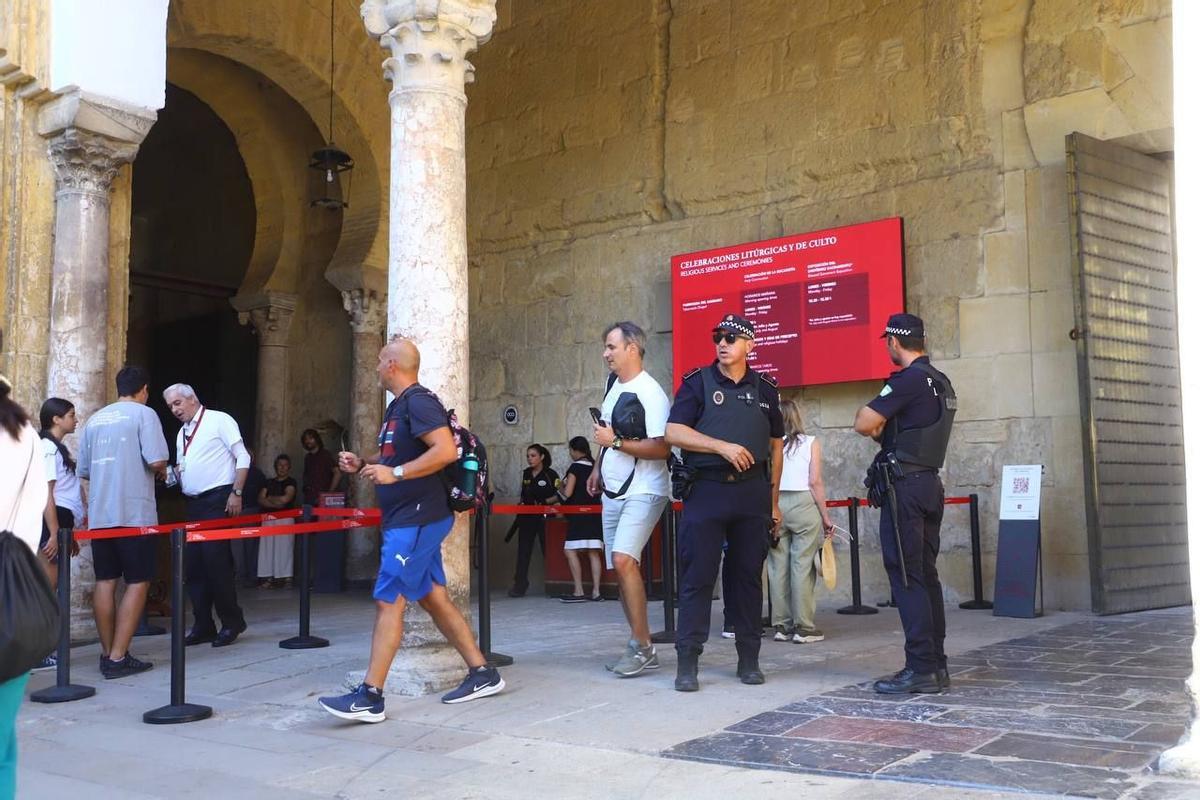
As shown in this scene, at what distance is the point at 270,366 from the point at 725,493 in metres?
9.39

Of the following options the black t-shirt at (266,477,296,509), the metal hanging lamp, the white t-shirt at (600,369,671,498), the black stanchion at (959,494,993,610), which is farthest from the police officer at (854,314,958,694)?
the black t-shirt at (266,477,296,509)

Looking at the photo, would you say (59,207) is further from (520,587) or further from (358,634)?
(520,587)

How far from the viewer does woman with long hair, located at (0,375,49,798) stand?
9.32 ft

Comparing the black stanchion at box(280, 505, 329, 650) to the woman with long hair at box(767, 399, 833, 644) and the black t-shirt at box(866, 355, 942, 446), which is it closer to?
the woman with long hair at box(767, 399, 833, 644)

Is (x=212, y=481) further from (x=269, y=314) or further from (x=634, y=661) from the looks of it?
(x=269, y=314)

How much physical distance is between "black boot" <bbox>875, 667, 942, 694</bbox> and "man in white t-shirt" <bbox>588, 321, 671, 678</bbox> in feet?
4.06

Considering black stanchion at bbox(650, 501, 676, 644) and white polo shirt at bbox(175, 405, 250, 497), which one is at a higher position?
white polo shirt at bbox(175, 405, 250, 497)

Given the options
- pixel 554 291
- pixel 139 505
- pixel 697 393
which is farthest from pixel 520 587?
pixel 697 393

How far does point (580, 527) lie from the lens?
10.9 metres

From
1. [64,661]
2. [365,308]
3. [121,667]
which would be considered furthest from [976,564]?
[365,308]

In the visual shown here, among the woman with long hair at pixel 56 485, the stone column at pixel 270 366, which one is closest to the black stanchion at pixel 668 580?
the woman with long hair at pixel 56 485

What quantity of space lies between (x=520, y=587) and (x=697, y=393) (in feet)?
20.4

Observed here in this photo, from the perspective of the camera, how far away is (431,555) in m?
5.34

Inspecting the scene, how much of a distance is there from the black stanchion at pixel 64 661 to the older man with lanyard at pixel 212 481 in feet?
4.78
